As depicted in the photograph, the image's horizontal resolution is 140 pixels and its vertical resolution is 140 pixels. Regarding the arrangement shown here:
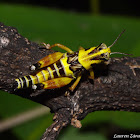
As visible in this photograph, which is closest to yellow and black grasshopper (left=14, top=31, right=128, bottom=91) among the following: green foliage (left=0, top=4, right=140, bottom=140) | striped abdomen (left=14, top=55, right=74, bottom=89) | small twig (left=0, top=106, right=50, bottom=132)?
striped abdomen (left=14, top=55, right=74, bottom=89)

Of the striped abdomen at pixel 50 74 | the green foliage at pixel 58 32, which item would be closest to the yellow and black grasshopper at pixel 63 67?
the striped abdomen at pixel 50 74

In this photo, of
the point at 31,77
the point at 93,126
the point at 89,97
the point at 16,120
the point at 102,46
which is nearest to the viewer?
the point at 31,77

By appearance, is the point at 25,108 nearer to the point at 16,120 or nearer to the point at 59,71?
the point at 16,120

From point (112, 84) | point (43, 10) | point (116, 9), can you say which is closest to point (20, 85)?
point (112, 84)

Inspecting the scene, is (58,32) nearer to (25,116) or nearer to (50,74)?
(25,116)

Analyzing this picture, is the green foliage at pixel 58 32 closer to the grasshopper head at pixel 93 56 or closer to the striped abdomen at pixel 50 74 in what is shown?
the grasshopper head at pixel 93 56
